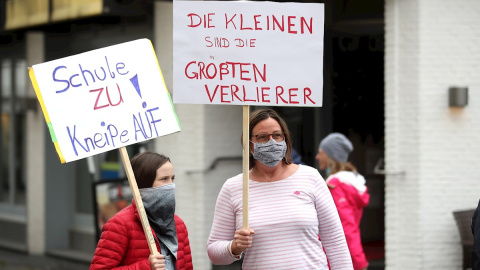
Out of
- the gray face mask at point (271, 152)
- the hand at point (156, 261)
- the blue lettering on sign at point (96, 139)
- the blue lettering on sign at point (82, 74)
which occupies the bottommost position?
the hand at point (156, 261)

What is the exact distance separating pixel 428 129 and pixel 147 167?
4853 mm

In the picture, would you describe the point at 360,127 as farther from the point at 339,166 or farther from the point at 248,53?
the point at 248,53

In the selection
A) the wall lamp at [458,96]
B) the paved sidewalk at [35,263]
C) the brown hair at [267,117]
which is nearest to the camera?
the brown hair at [267,117]

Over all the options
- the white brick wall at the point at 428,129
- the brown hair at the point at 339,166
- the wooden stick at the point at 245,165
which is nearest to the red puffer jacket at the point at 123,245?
the wooden stick at the point at 245,165

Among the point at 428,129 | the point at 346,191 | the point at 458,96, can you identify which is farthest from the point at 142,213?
the point at 458,96

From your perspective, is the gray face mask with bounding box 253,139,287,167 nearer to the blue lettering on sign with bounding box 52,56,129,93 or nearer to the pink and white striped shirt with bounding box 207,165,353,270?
the pink and white striped shirt with bounding box 207,165,353,270

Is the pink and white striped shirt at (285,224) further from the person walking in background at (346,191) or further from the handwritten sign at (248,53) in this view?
the person walking in background at (346,191)

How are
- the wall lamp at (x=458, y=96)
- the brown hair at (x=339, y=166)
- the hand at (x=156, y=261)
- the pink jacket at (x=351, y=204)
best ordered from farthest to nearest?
the wall lamp at (x=458, y=96)
the brown hair at (x=339, y=166)
the pink jacket at (x=351, y=204)
the hand at (x=156, y=261)

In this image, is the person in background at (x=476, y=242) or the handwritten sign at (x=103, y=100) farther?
the person in background at (x=476, y=242)

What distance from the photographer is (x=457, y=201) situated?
8477 millimetres

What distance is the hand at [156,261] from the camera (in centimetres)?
390

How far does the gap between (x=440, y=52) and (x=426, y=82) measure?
0.34 meters

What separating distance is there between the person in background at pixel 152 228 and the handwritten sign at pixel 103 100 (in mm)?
170

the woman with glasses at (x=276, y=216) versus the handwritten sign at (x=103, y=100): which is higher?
the handwritten sign at (x=103, y=100)
